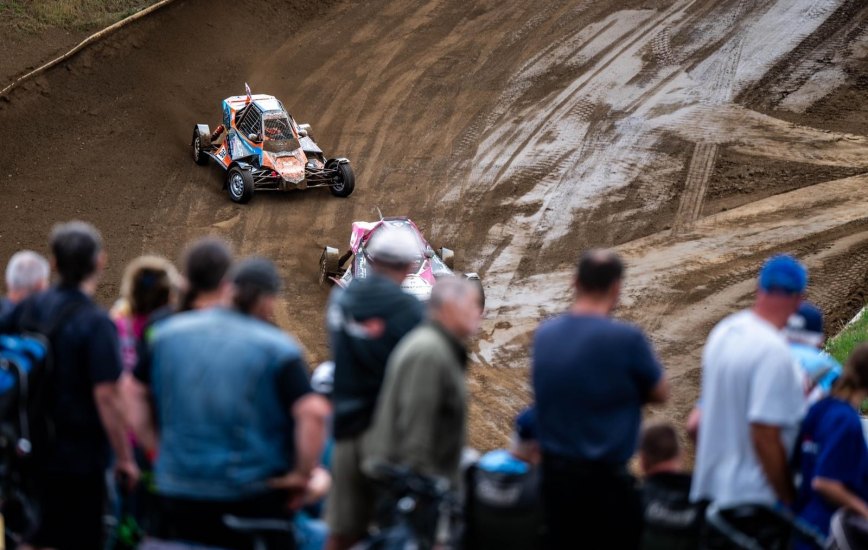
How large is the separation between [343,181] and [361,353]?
1571 cm

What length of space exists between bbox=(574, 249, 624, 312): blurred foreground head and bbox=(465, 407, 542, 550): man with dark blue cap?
2.34ft

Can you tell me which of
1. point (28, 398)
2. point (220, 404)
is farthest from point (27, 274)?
point (220, 404)

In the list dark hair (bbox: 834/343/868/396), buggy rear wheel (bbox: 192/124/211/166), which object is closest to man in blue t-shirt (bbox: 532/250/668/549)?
dark hair (bbox: 834/343/868/396)

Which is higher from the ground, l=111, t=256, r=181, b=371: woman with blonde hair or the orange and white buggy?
the orange and white buggy

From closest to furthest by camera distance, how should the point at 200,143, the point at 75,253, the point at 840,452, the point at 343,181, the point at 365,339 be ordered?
the point at 840,452
the point at 365,339
the point at 75,253
the point at 343,181
the point at 200,143

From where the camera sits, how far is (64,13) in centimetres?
2717

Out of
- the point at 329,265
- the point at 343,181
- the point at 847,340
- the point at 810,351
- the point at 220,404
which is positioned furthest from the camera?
the point at 343,181

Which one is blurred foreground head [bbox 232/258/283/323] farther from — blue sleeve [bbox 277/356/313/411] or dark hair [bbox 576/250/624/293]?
dark hair [bbox 576/250/624/293]

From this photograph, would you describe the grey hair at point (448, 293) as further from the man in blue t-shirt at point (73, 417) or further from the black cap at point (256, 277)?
the man in blue t-shirt at point (73, 417)

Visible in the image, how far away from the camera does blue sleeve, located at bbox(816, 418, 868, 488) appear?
227 inches

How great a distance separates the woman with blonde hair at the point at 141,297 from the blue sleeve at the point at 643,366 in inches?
98.2

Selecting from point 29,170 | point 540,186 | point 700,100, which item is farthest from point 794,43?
point 29,170

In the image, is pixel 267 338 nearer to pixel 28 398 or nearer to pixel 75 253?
pixel 75 253

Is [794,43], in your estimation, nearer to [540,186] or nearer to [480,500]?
[540,186]
